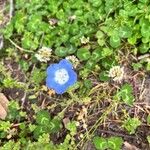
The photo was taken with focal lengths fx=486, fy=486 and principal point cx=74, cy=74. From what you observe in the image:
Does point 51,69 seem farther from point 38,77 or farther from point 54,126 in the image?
point 54,126

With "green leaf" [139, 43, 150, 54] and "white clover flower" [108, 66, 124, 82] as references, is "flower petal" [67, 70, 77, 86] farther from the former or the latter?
"green leaf" [139, 43, 150, 54]

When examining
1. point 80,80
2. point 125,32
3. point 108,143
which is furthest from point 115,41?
point 108,143

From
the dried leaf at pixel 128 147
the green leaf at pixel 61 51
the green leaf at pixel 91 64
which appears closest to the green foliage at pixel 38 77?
the green leaf at pixel 61 51

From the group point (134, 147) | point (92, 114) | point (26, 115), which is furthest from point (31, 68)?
point (134, 147)

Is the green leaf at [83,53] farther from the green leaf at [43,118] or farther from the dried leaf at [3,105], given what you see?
the dried leaf at [3,105]

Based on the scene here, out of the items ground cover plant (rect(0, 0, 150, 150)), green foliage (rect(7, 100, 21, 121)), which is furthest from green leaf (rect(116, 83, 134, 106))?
green foliage (rect(7, 100, 21, 121))

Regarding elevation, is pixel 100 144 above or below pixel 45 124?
below

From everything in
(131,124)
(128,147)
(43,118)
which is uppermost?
(43,118)
